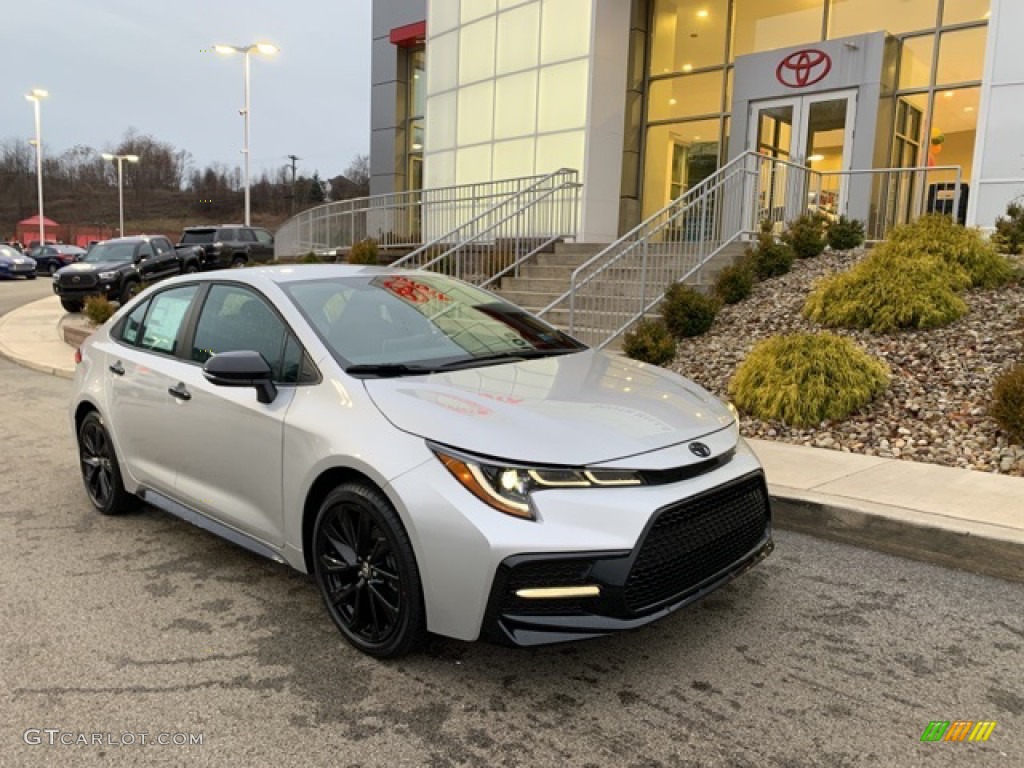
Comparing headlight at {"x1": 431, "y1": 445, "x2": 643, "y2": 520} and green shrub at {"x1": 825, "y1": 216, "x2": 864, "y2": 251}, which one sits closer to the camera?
headlight at {"x1": 431, "y1": 445, "x2": 643, "y2": 520}

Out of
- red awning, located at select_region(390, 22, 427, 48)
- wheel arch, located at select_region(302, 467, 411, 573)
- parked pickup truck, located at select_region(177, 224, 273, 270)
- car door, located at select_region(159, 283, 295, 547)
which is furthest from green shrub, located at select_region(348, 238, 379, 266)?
red awning, located at select_region(390, 22, 427, 48)

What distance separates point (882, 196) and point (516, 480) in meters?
12.8

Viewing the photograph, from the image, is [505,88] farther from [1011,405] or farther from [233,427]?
[233,427]

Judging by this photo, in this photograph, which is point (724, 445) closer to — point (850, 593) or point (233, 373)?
point (850, 593)

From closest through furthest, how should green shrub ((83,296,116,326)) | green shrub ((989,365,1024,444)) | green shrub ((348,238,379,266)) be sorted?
green shrub ((989,365,1024,444)) → green shrub ((83,296,116,326)) → green shrub ((348,238,379,266))

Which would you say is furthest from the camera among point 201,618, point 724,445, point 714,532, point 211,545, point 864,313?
point 864,313

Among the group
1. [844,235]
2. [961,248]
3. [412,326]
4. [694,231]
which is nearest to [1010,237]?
[961,248]

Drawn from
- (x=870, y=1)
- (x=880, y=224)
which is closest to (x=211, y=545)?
(x=880, y=224)

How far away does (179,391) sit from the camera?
425 centimetres

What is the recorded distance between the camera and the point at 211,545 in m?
4.73

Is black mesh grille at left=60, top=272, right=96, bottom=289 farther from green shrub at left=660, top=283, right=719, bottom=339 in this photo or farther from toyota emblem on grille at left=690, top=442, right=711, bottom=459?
toyota emblem on grille at left=690, top=442, right=711, bottom=459

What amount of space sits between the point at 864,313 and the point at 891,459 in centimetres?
259

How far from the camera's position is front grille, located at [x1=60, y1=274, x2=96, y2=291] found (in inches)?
694

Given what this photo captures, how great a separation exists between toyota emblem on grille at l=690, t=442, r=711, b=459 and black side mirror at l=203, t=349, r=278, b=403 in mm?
1886
